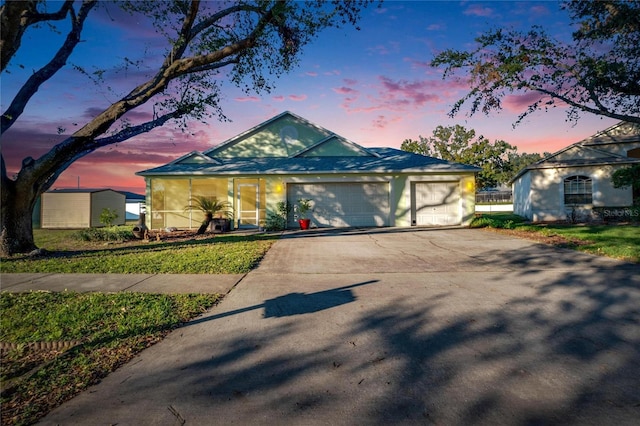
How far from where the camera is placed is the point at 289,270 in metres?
7.08

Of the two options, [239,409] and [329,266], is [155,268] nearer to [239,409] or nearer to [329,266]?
[329,266]

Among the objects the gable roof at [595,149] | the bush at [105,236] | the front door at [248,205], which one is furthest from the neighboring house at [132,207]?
the gable roof at [595,149]

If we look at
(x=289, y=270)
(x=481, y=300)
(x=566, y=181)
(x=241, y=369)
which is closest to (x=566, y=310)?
(x=481, y=300)

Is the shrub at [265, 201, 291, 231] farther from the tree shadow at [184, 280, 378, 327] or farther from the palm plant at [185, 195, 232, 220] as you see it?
the tree shadow at [184, 280, 378, 327]

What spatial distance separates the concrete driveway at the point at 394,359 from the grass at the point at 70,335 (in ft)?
0.77

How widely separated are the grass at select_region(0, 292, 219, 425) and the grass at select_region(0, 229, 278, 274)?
196cm

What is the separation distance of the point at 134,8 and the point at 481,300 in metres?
12.1

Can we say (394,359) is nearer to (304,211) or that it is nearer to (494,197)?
(304,211)

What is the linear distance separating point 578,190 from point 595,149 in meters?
2.77

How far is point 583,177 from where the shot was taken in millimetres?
19469

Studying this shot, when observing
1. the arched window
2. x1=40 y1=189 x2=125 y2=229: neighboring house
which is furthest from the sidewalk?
the arched window

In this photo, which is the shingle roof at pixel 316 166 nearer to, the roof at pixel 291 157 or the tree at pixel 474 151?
the roof at pixel 291 157

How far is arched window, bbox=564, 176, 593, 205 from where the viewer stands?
19.4m

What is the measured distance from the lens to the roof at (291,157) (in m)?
17.2
